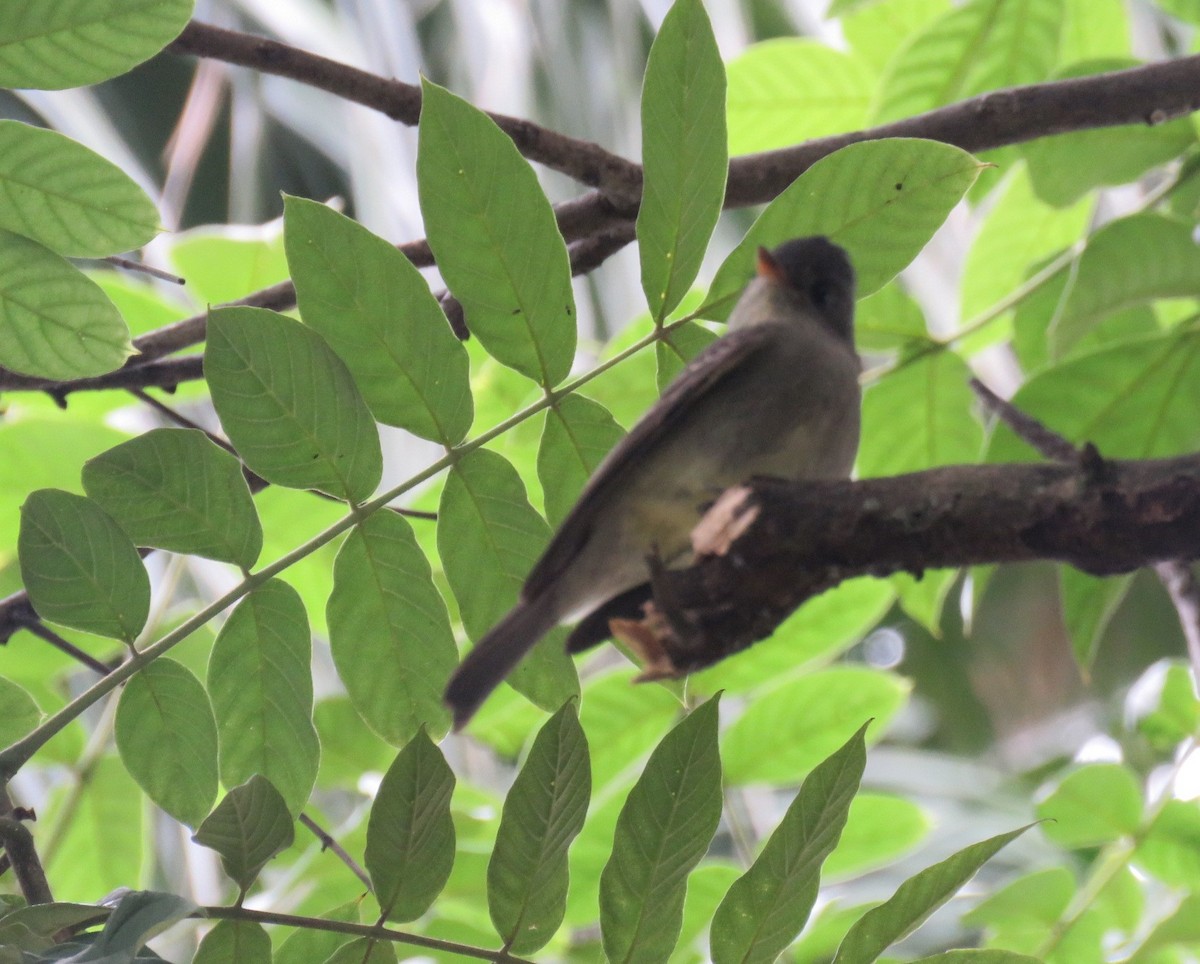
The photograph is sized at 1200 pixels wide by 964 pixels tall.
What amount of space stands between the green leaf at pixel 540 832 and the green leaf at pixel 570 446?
58 centimetres

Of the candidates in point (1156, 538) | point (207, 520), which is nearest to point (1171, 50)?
point (1156, 538)

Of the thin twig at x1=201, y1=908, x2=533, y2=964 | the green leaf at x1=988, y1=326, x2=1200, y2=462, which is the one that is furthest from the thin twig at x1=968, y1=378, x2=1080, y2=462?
the thin twig at x1=201, y1=908, x2=533, y2=964

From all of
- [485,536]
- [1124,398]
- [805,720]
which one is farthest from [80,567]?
[1124,398]

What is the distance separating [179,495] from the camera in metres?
1.96

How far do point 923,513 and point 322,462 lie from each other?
0.97 meters

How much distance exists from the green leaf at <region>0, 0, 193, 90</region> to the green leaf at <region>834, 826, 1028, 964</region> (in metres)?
1.68

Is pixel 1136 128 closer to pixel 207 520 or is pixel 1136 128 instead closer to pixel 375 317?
pixel 375 317

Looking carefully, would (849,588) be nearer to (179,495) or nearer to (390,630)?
(390,630)

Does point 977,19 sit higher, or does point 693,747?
point 977,19

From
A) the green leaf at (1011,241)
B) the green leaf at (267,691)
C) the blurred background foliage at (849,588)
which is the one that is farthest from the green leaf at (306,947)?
the green leaf at (1011,241)

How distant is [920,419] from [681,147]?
1.26m

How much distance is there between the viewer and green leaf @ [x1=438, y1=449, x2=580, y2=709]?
212 centimetres

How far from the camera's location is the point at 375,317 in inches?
78.7

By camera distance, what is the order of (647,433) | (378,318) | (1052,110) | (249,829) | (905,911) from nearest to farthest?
1. (249,829)
2. (905,911)
3. (378,318)
4. (647,433)
5. (1052,110)
